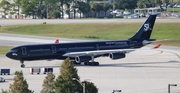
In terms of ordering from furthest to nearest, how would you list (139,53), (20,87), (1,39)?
(1,39), (139,53), (20,87)

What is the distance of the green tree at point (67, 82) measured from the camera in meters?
45.0

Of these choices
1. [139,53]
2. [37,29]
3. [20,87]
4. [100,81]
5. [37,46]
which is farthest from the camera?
[37,29]

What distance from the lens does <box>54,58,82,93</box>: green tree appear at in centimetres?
4500

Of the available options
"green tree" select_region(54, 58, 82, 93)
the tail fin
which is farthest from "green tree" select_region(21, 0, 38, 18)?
"green tree" select_region(54, 58, 82, 93)

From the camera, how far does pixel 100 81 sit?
66.0 metres

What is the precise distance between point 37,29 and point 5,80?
72.2 m

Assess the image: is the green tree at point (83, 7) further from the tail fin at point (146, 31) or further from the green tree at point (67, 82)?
the green tree at point (67, 82)

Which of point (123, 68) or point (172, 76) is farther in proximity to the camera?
point (123, 68)

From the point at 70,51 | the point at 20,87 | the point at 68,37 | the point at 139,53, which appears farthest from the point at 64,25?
the point at 20,87

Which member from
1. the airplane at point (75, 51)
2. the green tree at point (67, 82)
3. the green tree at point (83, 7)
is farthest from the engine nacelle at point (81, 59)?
the green tree at point (83, 7)

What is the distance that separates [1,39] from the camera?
119m

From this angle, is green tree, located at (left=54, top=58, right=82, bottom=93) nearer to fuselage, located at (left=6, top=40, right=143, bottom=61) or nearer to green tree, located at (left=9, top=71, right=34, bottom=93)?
green tree, located at (left=9, top=71, right=34, bottom=93)

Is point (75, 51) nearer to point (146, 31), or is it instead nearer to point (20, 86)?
point (146, 31)

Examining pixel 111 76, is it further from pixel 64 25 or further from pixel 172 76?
pixel 64 25
